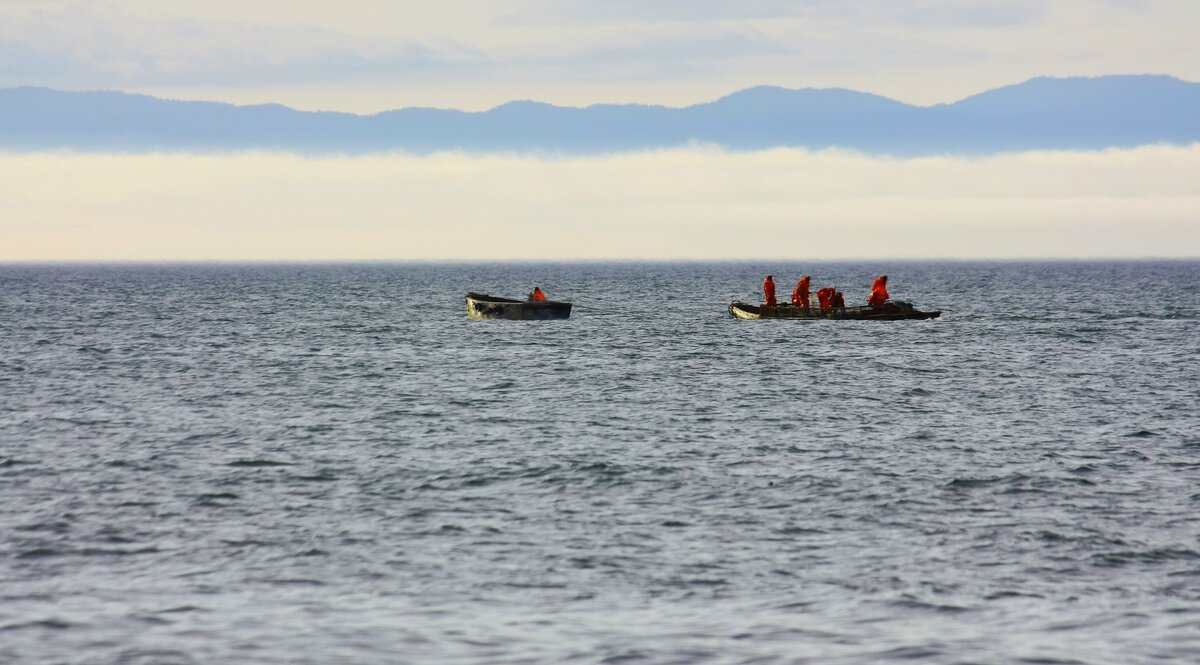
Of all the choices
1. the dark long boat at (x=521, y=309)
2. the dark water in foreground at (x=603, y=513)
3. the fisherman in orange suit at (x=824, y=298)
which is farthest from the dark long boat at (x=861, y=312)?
the dark water in foreground at (x=603, y=513)

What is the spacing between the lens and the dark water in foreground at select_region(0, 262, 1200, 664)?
589 inches

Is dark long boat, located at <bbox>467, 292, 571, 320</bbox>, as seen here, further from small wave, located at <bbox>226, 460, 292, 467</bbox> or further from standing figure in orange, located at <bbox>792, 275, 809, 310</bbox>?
small wave, located at <bbox>226, 460, 292, 467</bbox>

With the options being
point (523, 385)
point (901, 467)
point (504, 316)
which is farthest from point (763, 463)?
point (504, 316)

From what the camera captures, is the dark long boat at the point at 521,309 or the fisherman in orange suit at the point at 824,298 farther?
the dark long boat at the point at 521,309

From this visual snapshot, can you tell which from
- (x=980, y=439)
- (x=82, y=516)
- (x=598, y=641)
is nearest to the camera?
(x=598, y=641)

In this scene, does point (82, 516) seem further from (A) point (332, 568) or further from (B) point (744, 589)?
(B) point (744, 589)

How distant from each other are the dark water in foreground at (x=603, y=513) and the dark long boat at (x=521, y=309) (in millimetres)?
22489

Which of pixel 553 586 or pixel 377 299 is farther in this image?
pixel 377 299

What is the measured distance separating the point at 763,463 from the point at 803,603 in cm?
1088

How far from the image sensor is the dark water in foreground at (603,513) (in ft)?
49.1

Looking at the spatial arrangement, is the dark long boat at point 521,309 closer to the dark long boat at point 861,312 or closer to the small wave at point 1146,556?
the dark long boat at point 861,312

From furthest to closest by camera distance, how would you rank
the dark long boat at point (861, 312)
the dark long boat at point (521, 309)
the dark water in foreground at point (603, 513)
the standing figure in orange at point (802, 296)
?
the dark long boat at point (521, 309), the standing figure in orange at point (802, 296), the dark long boat at point (861, 312), the dark water in foreground at point (603, 513)

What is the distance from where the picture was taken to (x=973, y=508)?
22266 mm

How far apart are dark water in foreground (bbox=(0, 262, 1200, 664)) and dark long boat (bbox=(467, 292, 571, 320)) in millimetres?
22489
